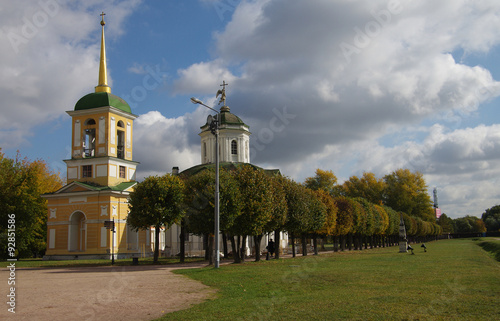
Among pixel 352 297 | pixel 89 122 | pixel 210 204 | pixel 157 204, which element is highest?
pixel 89 122

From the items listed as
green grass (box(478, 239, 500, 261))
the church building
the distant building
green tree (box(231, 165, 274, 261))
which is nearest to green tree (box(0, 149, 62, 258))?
the church building

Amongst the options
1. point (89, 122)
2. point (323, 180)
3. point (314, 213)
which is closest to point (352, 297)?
point (314, 213)

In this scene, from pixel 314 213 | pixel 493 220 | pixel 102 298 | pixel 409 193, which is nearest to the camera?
pixel 102 298

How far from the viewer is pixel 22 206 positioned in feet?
137

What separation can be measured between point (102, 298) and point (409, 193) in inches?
3671

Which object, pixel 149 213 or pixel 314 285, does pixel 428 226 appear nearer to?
pixel 149 213

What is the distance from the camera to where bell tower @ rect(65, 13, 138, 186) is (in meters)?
42.5

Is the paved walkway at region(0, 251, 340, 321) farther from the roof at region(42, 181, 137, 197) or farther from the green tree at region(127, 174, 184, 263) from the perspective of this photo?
the roof at region(42, 181, 137, 197)

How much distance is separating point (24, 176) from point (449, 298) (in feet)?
137

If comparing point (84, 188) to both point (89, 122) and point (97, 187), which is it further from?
point (89, 122)

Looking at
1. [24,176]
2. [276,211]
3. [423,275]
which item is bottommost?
[423,275]

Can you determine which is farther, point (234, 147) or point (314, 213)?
point (234, 147)

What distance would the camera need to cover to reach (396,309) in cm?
→ 1066

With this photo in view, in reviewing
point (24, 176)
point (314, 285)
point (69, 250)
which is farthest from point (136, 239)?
point (314, 285)
